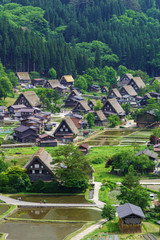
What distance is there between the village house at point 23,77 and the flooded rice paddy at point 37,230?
82558 millimetres

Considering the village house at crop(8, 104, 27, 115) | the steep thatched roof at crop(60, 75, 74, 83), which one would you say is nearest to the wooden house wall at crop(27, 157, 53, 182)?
the village house at crop(8, 104, 27, 115)

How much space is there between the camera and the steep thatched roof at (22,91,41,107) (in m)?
101

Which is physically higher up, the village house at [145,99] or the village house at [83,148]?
the village house at [83,148]

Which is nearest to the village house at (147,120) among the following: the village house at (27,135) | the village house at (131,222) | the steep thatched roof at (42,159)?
the village house at (27,135)

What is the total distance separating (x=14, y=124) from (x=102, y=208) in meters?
49.0

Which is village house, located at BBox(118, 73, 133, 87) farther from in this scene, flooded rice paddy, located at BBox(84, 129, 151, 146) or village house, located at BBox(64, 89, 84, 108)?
flooded rice paddy, located at BBox(84, 129, 151, 146)

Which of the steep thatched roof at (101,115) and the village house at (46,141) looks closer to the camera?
the village house at (46,141)

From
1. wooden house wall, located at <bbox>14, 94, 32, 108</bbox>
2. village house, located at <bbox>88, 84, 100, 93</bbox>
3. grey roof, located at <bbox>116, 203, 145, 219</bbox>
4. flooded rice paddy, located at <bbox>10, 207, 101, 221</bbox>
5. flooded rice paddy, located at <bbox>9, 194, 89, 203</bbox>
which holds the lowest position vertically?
village house, located at <bbox>88, 84, 100, 93</bbox>

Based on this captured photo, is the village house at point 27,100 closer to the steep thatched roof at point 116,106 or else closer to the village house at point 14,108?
the village house at point 14,108

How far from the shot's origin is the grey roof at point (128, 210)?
38.2 m

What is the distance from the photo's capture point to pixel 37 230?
1596 inches

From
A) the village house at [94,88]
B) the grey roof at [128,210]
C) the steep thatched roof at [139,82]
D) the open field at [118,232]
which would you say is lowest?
the village house at [94,88]

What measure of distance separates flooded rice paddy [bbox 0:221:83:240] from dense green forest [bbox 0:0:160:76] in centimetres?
8880

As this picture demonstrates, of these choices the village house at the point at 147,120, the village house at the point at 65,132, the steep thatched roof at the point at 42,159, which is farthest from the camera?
the village house at the point at 147,120
